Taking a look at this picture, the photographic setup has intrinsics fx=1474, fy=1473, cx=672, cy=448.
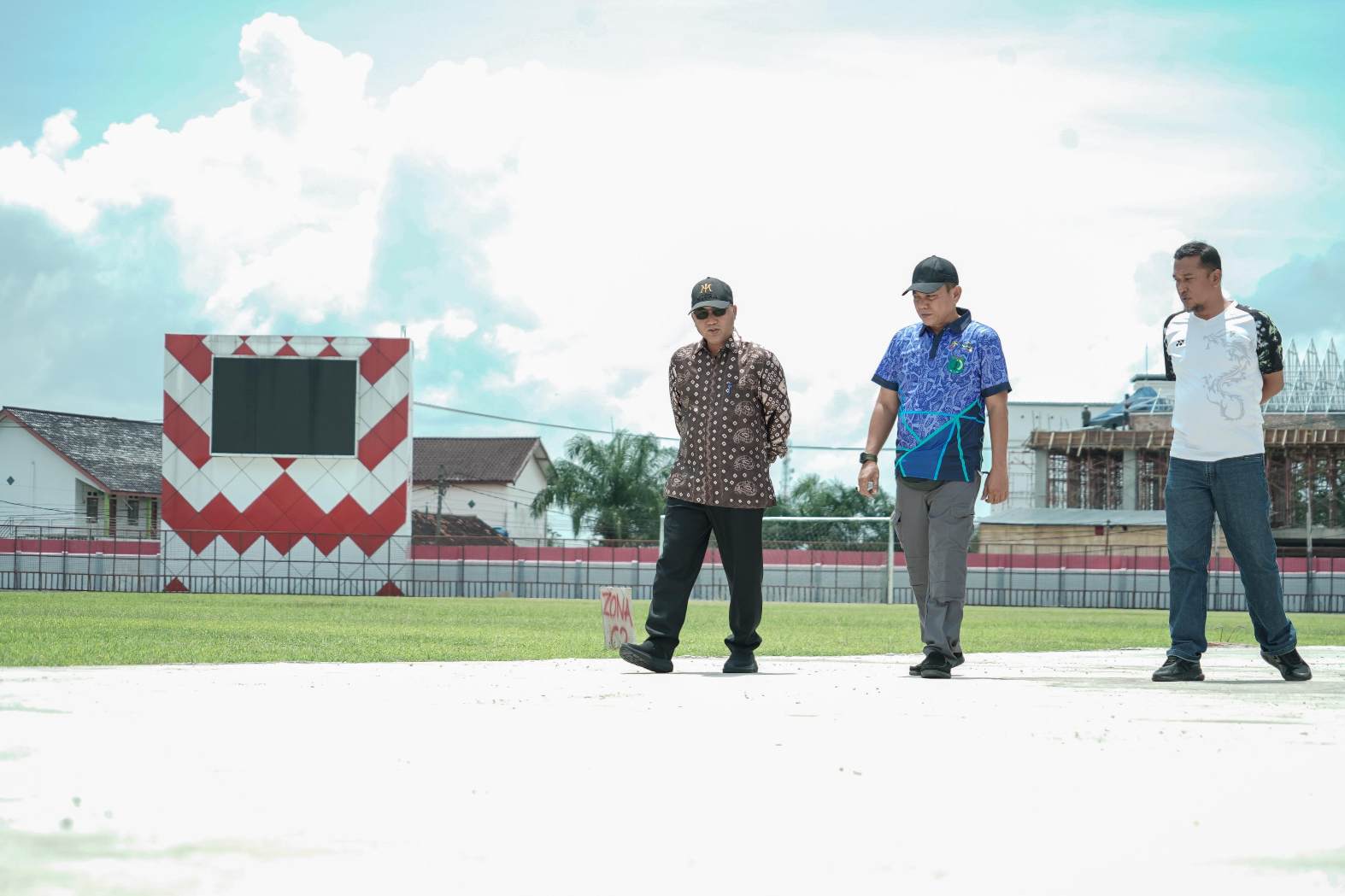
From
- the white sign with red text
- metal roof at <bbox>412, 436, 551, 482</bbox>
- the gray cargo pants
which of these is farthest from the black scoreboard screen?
metal roof at <bbox>412, 436, 551, 482</bbox>

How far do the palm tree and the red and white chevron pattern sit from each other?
41105 millimetres

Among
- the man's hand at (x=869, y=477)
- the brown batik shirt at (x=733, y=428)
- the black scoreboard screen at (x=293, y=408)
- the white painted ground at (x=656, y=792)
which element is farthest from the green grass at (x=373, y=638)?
the black scoreboard screen at (x=293, y=408)

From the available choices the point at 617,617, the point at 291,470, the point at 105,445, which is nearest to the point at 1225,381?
the point at 617,617

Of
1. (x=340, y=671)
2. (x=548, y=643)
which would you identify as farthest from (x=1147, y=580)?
(x=340, y=671)

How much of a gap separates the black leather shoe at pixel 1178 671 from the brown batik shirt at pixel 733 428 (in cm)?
160

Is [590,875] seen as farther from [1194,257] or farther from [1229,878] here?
[1194,257]

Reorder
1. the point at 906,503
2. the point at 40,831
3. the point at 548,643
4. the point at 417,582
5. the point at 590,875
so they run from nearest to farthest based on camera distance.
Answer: the point at 590,875, the point at 40,831, the point at 906,503, the point at 548,643, the point at 417,582

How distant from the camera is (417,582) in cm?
3462

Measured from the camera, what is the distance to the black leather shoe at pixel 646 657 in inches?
219

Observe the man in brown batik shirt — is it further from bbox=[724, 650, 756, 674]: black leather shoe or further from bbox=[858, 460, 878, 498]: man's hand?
bbox=[858, 460, 878, 498]: man's hand

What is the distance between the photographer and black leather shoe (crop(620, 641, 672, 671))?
18.2 ft

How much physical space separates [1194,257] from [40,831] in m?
4.59

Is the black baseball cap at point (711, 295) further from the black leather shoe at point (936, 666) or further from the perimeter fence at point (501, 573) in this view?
the perimeter fence at point (501, 573)

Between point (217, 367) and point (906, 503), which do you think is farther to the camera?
point (217, 367)
